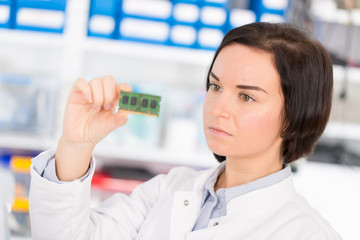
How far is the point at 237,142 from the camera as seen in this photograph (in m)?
1.04

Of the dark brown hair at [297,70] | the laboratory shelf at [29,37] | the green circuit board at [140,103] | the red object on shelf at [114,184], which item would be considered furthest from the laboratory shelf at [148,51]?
the green circuit board at [140,103]

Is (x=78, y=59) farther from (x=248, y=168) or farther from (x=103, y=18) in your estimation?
(x=248, y=168)

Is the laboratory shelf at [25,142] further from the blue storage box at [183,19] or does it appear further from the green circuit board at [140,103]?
the green circuit board at [140,103]

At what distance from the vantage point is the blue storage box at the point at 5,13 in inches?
85.0

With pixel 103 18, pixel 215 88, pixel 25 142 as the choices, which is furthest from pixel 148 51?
pixel 215 88

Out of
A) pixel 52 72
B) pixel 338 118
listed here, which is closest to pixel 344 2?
pixel 338 118

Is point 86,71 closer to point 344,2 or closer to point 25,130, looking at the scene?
point 25,130

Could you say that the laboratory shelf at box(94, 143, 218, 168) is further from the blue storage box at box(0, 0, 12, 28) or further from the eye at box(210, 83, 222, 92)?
the eye at box(210, 83, 222, 92)

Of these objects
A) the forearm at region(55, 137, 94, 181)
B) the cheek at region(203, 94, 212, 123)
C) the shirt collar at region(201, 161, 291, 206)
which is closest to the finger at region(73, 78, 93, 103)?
the forearm at region(55, 137, 94, 181)

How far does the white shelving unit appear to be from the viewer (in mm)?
2186

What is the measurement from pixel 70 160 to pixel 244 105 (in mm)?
400

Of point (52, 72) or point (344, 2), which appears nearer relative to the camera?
point (344, 2)

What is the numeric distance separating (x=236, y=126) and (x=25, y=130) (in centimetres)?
156

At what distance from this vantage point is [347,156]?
8.16 ft
